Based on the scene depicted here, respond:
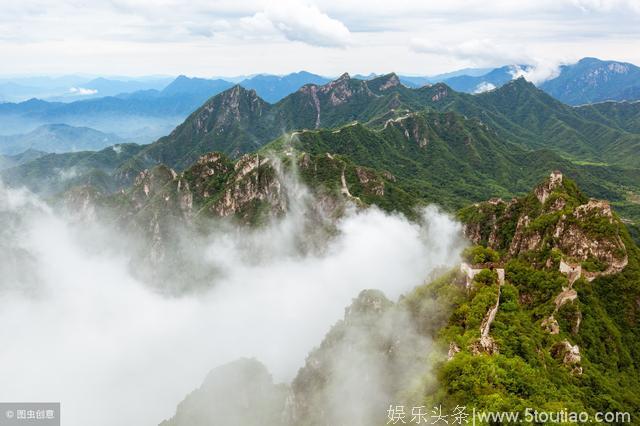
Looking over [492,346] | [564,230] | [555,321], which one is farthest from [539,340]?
[564,230]

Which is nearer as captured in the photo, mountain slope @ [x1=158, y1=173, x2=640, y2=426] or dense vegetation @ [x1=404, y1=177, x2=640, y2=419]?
dense vegetation @ [x1=404, y1=177, x2=640, y2=419]

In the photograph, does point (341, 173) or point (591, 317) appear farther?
point (341, 173)

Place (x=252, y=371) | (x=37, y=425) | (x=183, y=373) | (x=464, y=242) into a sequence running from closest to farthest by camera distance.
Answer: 1. (x=252, y=371)
2. (x=37, y=425)
3. (x=464, y=242)
4. (x=183, y=373)

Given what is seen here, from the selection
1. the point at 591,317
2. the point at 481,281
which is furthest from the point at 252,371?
the point at 591,317

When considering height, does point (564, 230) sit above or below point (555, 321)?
above

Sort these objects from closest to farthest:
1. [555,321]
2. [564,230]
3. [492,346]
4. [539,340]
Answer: [492,346] < [539,340] < [555,321] < [564,230]

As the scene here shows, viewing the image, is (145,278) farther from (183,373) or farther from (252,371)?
(252,371)

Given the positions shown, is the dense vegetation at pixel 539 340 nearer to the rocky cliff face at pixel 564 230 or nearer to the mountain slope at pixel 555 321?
the mountain slope at pixel 555 321

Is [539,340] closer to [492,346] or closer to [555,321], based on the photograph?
[555,321]

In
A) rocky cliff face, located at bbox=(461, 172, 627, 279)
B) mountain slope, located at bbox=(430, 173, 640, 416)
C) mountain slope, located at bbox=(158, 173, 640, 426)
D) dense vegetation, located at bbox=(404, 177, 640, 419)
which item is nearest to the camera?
dense vegetation, located at bbox=(404, 177, 640, 419)

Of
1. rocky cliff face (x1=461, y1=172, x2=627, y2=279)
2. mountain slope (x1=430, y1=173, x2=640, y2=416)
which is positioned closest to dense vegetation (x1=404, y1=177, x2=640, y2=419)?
mountain slope (x1=430, y1=173, x2=640, y2=416)

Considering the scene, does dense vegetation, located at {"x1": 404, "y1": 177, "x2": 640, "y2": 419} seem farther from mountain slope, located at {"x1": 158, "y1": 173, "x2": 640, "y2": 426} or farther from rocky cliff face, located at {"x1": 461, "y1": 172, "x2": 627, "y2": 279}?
rocky cliff face, located at {"x1": 461, "y1": 172, "x2": 627, "y2": 279}
